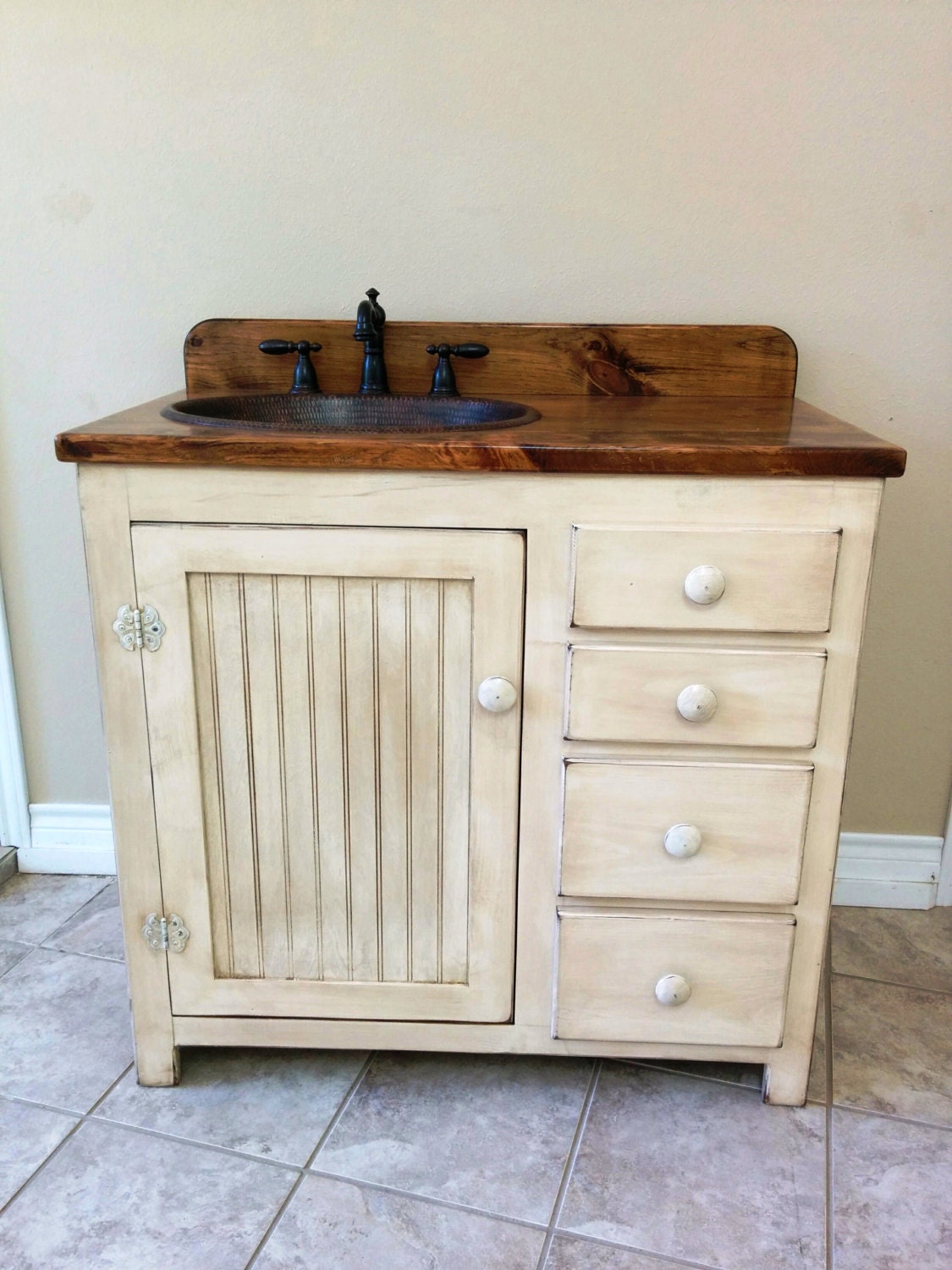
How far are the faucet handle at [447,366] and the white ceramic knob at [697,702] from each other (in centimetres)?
59

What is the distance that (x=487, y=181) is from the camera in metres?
1.46

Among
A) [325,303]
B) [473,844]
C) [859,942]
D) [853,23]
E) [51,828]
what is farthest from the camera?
[51,828]

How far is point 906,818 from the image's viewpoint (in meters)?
1.73

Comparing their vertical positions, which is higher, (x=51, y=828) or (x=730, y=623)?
(x=730, y=623)

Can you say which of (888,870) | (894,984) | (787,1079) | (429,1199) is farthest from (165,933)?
(888,870)

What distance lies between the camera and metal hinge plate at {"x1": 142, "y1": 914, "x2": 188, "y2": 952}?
121 cm

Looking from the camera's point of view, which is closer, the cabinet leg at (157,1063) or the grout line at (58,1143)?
the grout line at (58,1143)

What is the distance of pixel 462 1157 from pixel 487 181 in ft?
4.38

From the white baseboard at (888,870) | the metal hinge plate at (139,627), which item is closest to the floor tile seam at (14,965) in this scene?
the metal hinge plate at (139,627)

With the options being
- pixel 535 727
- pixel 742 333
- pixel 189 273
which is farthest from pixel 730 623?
pixel 189 273

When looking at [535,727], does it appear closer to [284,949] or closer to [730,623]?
[730,623]

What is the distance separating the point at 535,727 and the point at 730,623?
0.81 feet

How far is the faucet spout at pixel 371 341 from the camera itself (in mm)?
1375

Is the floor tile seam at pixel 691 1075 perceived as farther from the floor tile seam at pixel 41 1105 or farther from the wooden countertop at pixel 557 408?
the wooden countertop at pixel 557 408
